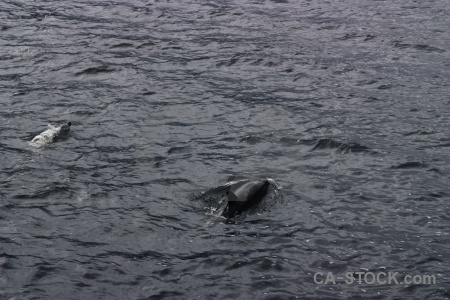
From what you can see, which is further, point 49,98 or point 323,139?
point 49,98

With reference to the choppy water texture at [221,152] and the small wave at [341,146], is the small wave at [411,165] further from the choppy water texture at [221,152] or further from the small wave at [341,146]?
the small wave at [341,146]

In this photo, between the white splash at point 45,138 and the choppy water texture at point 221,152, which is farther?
the white splash at point 45,138

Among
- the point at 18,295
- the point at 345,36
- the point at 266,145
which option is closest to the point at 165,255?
the point at 18,295

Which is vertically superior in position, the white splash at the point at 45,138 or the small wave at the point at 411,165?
the white splash at the point at 45,138

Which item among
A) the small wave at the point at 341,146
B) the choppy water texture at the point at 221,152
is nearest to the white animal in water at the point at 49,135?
the choppy water texture at the point at 221,152

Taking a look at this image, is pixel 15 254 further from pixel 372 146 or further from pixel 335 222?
pixel 372 146

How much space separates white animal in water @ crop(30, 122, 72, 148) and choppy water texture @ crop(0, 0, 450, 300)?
7.4 inches

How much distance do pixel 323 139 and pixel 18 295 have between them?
778 cm

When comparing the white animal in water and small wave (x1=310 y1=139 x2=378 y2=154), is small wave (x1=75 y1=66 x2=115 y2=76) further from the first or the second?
small wave (x1=310 y1=139 x2=378 y2=154)

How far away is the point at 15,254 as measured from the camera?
37.7ft

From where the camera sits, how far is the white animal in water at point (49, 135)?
1510 centimetres

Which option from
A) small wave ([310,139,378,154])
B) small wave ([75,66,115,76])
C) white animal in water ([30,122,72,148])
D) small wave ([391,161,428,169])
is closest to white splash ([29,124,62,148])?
white animal in water ([30,122,72,148])

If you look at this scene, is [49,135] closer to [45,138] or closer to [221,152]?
[45,138]

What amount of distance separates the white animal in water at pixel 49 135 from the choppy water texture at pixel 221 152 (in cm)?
19
